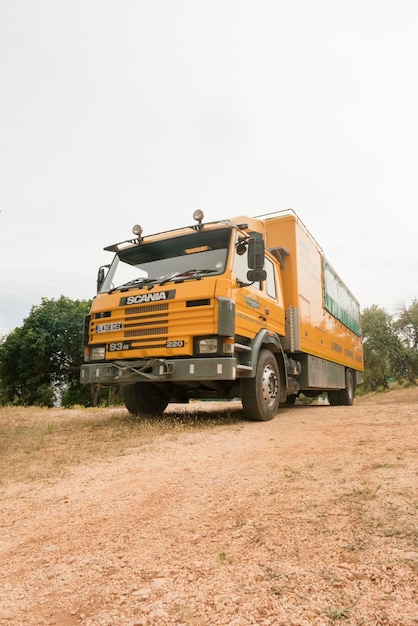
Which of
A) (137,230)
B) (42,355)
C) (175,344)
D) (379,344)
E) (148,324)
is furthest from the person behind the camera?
(379,344)

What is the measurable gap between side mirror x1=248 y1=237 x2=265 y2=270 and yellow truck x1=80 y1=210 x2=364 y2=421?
2 centimetres

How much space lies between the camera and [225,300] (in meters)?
6.07

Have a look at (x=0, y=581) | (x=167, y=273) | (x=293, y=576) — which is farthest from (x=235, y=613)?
(x=167, y=273)

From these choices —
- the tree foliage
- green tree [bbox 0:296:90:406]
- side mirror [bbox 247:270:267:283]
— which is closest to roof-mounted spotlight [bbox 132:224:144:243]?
side mirror [bbox 247:270:267:283]

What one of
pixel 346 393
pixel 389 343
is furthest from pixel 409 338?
pixel 346 393

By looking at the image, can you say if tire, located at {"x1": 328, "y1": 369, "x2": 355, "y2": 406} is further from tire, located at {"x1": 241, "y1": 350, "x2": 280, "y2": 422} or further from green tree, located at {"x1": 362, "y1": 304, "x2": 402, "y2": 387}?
green tree, located at {"x1": 362, "y1": 304, "x2": 402, "y2": 387}

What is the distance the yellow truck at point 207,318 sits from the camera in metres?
6.17

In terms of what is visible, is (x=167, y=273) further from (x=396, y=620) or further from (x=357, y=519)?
(x=396, y=620)

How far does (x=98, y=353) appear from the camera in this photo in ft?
22.9

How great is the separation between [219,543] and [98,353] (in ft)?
16.9

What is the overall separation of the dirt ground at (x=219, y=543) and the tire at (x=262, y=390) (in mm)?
2759

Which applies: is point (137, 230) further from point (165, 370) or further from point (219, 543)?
point (219, 543)

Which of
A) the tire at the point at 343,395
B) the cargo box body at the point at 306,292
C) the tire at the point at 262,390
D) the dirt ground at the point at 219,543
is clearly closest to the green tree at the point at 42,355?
the tire at the point at 343,395

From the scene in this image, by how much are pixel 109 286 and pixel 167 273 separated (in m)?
1.18
